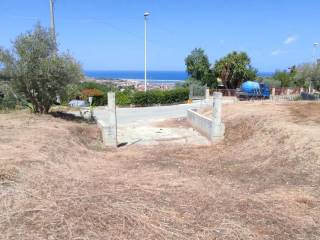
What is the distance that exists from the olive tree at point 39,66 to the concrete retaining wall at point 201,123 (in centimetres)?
558

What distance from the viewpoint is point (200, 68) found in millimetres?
47438

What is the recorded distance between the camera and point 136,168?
370 inches

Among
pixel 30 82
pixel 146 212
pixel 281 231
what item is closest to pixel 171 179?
pixel 146 212

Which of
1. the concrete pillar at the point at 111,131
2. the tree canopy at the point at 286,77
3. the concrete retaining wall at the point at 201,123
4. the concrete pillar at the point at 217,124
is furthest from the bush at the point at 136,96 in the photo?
the tree canopy at the point at 286,77

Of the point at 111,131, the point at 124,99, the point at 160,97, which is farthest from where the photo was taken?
the point at 160,97

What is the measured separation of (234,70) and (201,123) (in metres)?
29.8

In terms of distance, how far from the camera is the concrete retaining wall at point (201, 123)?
1535 cm

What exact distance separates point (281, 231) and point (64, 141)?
7.42 m

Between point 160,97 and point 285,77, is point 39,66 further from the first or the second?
point 285,77

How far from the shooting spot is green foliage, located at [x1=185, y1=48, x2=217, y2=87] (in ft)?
156

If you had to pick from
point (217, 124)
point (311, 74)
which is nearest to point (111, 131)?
point (217, 124)

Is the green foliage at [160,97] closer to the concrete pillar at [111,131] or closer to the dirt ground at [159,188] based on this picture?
the concrete pillar at [111,131]

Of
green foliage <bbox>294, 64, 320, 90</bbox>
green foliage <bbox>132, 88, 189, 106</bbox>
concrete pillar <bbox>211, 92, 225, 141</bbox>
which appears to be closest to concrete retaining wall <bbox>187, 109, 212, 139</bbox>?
concrete pillar <bbox>211, 92, 225, 141</bbox>

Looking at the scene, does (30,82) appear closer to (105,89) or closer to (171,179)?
(171,179)
